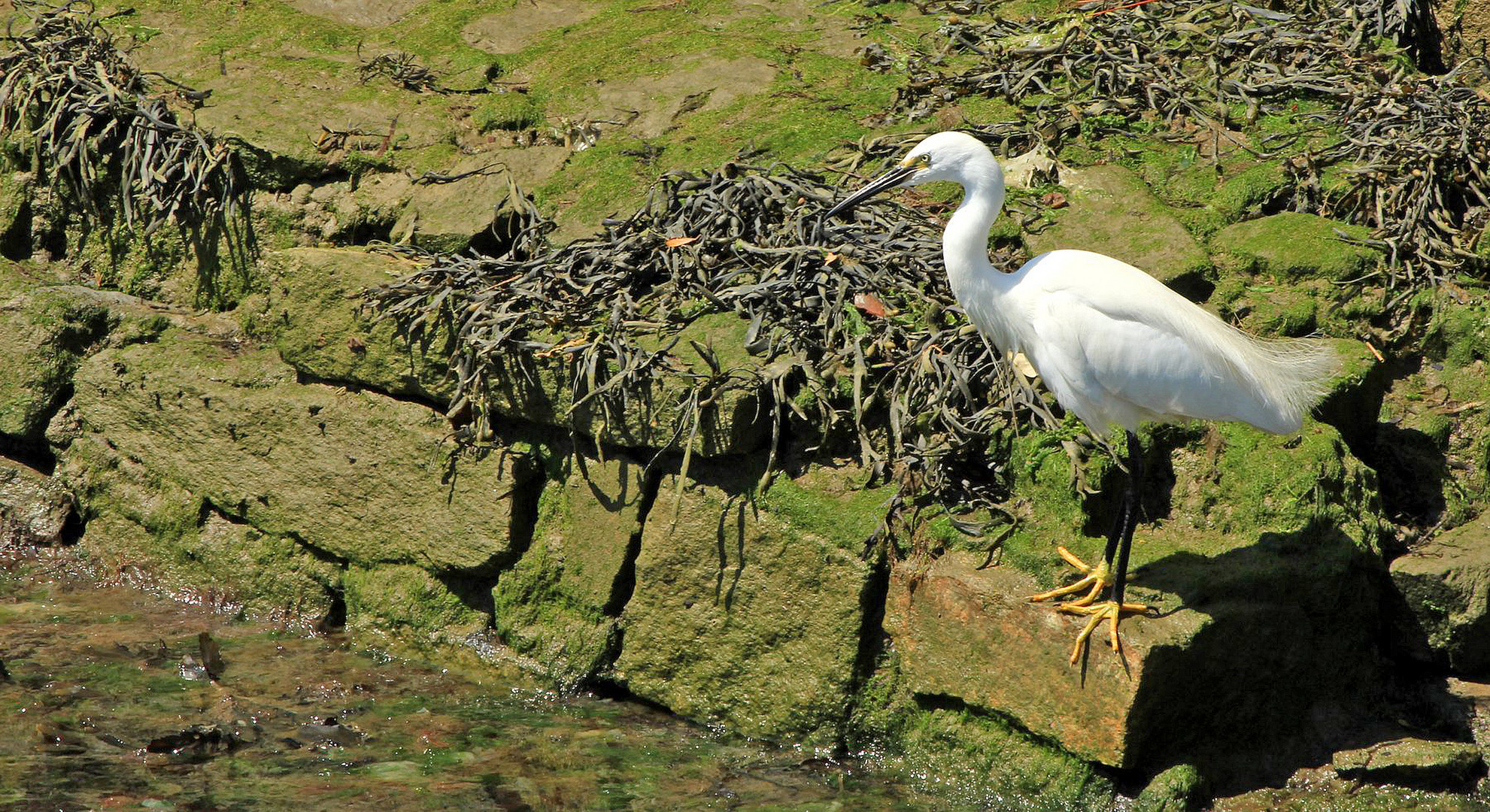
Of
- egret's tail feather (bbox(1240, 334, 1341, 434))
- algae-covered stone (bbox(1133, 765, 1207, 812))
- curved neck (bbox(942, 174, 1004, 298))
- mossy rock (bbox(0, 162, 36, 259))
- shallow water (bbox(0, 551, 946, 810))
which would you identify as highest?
mossy rock (bbox(0, 162, 36, 259))

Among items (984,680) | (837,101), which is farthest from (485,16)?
(984,680)

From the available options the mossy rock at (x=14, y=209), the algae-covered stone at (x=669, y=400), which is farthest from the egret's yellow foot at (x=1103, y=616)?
the mossy rock at (x=14, y=209)

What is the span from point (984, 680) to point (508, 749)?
163 cm

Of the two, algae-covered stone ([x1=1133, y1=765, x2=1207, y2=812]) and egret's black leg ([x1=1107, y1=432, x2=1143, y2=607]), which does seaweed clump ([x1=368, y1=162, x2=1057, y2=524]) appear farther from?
algae-covered stone ([x1=1133, y1=765, x2=1207, y2=812])

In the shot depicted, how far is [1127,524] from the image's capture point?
402cm

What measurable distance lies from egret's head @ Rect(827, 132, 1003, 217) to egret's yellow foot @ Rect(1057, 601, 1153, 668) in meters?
1.39

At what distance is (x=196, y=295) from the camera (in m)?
6.20

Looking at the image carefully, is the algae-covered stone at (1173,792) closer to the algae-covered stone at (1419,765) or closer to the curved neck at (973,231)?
the algae-covered stone at (1419,765)

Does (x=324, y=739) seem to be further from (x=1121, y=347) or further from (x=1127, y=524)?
(x=1121, y=347)

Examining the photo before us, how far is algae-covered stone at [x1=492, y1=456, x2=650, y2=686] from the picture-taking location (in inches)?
191

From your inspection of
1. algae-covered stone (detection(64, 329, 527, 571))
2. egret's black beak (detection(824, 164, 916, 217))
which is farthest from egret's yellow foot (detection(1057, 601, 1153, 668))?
algae-covered stone (detection(64, 329, 527, 571))

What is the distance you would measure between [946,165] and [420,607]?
9.03 feet

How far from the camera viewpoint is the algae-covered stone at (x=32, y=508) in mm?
6043

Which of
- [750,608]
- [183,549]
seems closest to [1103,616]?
[750,608]
